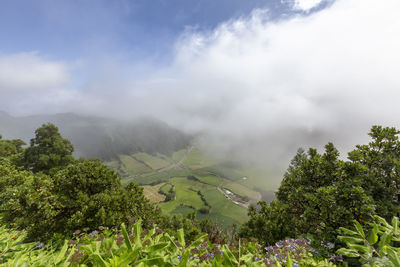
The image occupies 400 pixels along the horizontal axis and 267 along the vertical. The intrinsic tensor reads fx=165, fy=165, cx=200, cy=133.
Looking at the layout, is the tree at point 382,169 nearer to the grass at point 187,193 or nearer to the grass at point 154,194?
the grass at point 154,194

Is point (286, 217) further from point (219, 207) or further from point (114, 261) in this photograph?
point (219, 207)

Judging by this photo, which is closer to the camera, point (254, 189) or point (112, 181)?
point (112, 181)

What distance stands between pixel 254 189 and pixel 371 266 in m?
187

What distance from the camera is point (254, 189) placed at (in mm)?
170875

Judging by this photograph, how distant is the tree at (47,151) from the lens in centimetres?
2236

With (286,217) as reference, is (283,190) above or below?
above

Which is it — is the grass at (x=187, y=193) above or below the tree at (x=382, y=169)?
below

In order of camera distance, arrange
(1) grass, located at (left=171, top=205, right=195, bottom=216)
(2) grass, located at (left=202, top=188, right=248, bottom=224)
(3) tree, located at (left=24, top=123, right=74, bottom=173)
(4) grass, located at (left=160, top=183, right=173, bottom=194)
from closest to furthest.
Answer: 1. (3) tree, located at (left=24, top=123, right=74, bottom=173)
2. (1) grass, located at (left=171, top=205, right=195, bottom=216)
3. (2) grass, located at (left=202, top=188, right=248, bottom=224)
4. (4) grass, located at (left=160, top=183, right=173, bottom=194)

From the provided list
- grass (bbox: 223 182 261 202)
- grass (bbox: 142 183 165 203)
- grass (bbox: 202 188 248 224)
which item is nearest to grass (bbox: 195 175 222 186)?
grass (bbox: 223 182 261 202)

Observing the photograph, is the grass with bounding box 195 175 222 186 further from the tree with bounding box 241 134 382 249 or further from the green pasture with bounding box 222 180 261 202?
the tree with bounding box 241 134 382 249

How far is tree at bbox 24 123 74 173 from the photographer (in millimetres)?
22359

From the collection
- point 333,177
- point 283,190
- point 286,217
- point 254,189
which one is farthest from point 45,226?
point 254,189

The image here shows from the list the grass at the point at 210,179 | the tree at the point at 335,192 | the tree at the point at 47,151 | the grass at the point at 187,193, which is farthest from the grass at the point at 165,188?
the tree at the point at 335,192

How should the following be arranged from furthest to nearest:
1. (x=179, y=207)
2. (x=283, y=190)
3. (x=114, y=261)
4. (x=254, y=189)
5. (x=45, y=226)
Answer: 1. (x=254, y=189)
2. (x=179, y=207)
3. (x=283, y=190)
4. (x=45, y=226)
5. (x=114, y=261)
